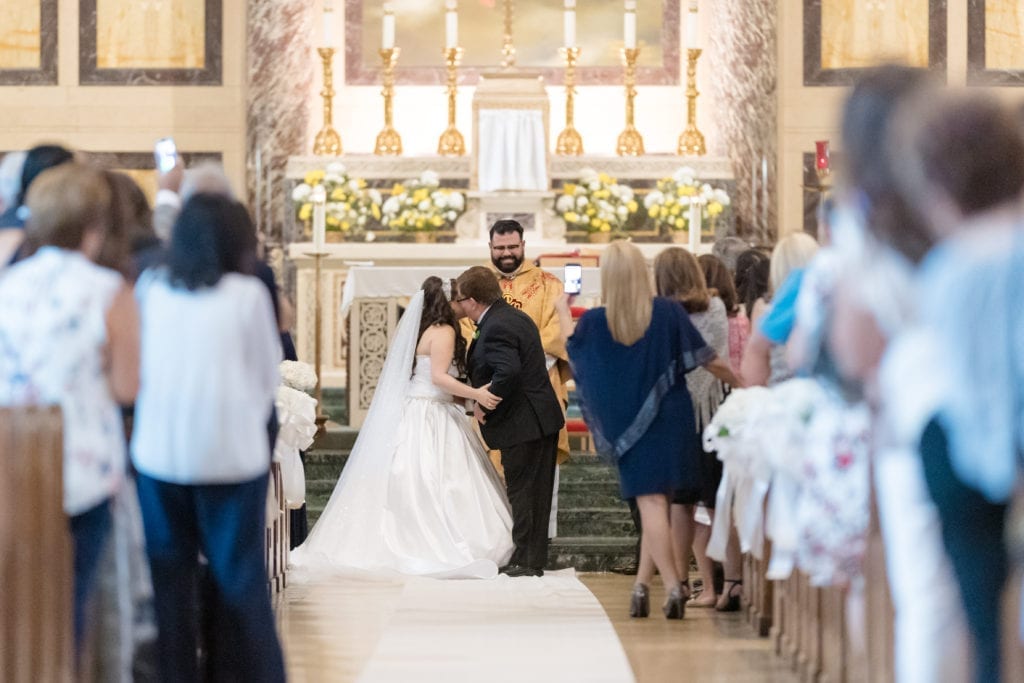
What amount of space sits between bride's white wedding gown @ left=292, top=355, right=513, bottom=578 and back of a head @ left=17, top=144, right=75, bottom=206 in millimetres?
3907

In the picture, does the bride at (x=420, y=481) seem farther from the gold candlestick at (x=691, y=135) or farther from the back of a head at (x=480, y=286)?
the gold candlestick at (x=691, y=135)

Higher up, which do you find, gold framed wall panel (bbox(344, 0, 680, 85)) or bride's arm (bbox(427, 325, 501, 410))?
gold framed wall panel (bbox(344, 0, 680, 85))

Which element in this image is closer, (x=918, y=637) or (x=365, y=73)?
(x=918, y=637)

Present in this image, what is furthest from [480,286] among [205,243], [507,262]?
[205,243]

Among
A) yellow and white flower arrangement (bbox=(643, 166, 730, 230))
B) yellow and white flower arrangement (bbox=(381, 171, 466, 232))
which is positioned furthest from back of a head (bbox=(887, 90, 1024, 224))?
yellow and white flower arrangement (bbox=(381, 171, 466, 232))

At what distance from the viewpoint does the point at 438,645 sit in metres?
6.59

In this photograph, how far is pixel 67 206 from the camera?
438cm

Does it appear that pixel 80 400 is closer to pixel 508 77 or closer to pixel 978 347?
pixel 978 347

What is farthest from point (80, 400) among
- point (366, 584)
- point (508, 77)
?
point (508, 77)

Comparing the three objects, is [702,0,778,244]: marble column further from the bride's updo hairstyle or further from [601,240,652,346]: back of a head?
[601,240,652,346]: back of a head

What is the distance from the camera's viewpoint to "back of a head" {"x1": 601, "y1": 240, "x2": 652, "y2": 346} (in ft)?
23.0

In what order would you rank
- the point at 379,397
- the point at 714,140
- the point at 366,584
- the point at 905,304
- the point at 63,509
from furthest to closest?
the point at 714,140
the point at 379,397
the point at 366,584
the point at 63,509
the point at 905,304

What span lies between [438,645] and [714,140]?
9459 millimetres

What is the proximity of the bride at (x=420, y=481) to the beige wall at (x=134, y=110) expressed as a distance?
243 inches
